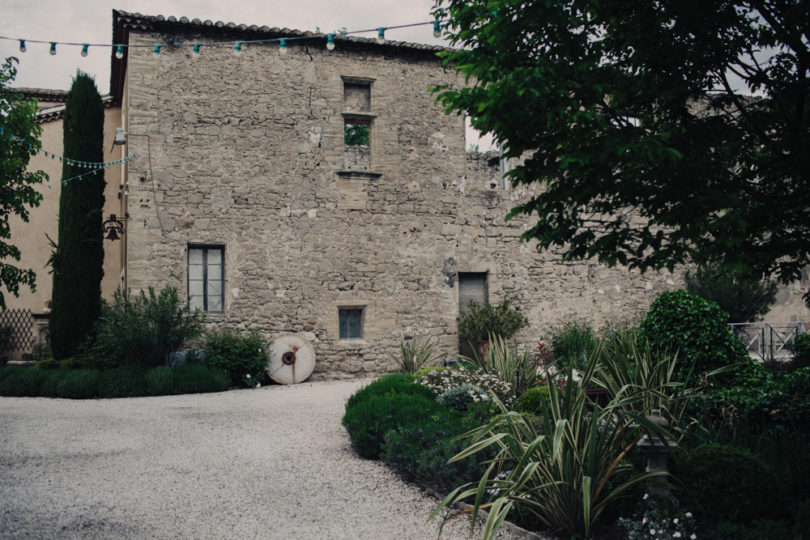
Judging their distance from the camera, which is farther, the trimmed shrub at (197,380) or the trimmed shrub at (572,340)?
the trimmed shrub at (572,340)

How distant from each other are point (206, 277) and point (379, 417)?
20.0 feet

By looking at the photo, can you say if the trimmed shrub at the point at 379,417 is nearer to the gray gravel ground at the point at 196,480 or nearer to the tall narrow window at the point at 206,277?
the gray gravel ground at the point at 196,480

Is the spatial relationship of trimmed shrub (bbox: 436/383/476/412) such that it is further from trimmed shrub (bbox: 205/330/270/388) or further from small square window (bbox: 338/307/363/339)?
small square window (bbox: 338/307/363/339)

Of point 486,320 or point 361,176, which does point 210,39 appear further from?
point 486,320

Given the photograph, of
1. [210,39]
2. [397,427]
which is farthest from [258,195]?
[397,427]

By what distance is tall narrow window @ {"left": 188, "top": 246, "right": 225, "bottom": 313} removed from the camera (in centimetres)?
1017

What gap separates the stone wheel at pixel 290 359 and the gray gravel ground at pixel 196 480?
2.80 metres

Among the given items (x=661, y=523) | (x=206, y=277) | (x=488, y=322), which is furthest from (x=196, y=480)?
(x=488, y=322)

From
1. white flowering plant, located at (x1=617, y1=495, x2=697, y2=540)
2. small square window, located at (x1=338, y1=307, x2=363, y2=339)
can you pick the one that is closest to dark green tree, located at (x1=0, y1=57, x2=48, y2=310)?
small square window, located at (x1=338, y1=307, x2=363, y2=339)

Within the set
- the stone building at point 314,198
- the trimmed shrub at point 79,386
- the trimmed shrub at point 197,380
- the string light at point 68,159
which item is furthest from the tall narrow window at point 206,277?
the trimmed shrub at point 79,386

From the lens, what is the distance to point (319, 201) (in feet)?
35.2

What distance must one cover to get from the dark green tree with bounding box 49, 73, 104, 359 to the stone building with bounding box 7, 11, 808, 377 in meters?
0.68

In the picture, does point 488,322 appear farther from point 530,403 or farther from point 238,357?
point 530,403

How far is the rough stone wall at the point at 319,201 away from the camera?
32.9ft
